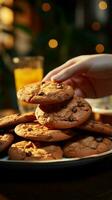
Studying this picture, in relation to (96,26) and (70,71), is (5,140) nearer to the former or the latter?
(70,71)

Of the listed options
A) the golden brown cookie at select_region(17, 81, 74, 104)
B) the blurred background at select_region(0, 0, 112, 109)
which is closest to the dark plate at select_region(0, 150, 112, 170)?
the golden brown cookie at select_region(17, 81, 74, 104)

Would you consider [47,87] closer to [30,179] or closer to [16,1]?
[30,179]

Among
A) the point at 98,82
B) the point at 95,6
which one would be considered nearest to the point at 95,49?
the point at 95,6

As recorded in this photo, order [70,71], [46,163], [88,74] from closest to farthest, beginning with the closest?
1. [46,163]
2. [70,71]
3. [88,74]

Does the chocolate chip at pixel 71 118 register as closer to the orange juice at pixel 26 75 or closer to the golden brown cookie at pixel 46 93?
the golden brown cookie at pixel 46 93

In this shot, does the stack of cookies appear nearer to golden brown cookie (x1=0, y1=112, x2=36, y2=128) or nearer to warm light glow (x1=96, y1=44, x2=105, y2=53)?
golden brown cookie (x1=0, y1=112, x2=36, y2=128)

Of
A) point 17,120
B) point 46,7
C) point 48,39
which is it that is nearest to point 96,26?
point 46,7

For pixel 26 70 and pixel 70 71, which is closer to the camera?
pixel 70 71
